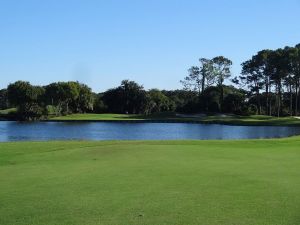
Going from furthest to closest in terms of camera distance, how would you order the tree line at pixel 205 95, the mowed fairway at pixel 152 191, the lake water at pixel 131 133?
the tree line at pixel 205 95 < the lake water at pixel 131 133 < the mowed fairway at pixel 152 191

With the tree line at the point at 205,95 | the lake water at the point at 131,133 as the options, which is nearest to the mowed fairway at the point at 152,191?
the lake water at the point at 131,133

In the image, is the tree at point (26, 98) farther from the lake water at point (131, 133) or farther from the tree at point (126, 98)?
the lake water at point (131, 133)

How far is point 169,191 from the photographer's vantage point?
9.21 m

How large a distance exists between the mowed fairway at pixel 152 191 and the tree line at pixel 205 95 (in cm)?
9915

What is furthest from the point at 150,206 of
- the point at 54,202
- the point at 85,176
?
the point at 85,176

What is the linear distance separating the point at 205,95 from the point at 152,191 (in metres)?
115

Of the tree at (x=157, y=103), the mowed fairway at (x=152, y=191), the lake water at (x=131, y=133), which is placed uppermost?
the tree at (x=157, y=103)

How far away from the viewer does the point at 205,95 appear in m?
123

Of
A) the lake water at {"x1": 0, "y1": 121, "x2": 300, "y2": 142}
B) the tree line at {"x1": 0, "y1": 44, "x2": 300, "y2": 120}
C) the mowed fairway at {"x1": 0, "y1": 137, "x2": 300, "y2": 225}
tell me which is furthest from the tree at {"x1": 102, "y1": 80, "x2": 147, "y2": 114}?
the mowed fairway at {"x1": 0, "y1": 137, "x2": 300, "y2": 225}

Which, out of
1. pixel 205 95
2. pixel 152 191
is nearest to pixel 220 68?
pixel 205 95

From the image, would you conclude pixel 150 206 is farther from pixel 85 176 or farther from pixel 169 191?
pixel 85 176

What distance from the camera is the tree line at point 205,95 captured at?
372 ft

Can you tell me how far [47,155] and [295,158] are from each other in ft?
24.9

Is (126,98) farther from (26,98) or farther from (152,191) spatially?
(152,191)
